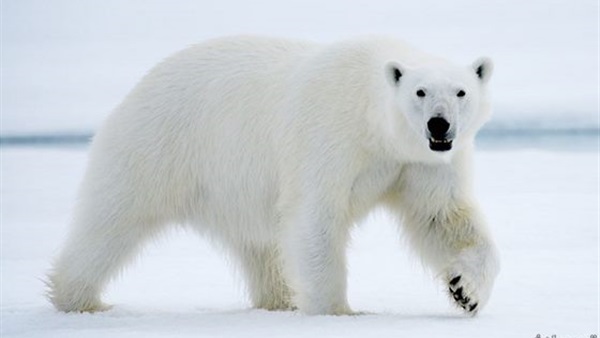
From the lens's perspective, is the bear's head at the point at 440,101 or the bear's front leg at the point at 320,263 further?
the bear's front leg at the point at 320,263

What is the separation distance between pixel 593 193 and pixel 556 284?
4751 mm

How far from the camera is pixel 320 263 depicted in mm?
5723

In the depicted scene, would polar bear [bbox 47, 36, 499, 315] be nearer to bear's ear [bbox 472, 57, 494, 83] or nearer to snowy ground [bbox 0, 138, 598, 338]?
bear's ear [bbox 472, 57, 494, 83]

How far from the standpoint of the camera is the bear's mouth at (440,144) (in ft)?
17.4

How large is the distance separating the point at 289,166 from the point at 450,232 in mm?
843

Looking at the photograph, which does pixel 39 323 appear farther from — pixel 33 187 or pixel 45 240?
pixel 33 187

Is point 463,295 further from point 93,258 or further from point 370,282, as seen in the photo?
point 93,258

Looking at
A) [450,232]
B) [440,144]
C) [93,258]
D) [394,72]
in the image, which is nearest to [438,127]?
[440,144]

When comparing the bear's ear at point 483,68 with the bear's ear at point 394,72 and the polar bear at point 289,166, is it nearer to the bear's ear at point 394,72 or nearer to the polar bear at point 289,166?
the polar bear at point 289,166

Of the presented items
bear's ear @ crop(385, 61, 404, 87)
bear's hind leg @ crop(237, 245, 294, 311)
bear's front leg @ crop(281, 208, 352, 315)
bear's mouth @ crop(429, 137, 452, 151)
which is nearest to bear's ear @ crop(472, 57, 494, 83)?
bear's ear @ crop(385, 61, 404, 87)

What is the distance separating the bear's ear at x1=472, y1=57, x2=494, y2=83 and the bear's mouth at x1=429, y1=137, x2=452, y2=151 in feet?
1.68

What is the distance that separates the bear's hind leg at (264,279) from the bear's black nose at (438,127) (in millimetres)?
1715

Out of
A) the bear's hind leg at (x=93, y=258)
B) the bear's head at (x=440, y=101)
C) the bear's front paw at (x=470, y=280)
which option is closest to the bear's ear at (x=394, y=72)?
the bear's head at (x=440, y=101)

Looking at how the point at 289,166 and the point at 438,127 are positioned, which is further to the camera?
the point at 289,166
